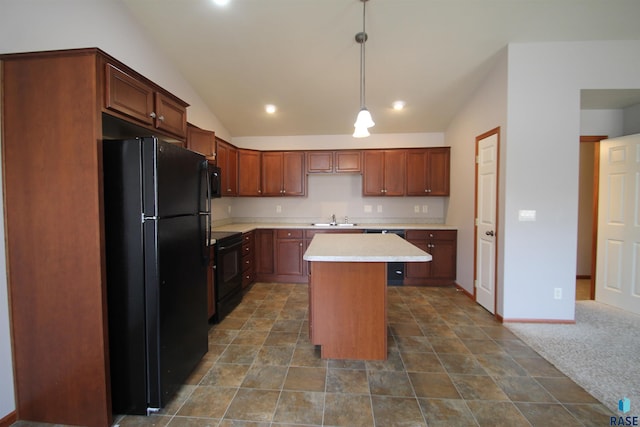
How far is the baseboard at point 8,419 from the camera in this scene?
148 cm

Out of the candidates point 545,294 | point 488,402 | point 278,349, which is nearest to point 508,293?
point 545,294

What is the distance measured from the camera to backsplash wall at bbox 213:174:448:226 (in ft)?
15.0

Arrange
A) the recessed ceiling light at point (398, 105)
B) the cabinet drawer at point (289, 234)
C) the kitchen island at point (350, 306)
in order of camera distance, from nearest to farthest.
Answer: the kitchen island at point (350, 306)
the recessed ceiling light at point (398, 105)
the cabinet drawer at point (289, 234)

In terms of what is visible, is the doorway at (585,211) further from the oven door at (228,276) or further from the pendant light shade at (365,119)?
the oven door at (228,276)

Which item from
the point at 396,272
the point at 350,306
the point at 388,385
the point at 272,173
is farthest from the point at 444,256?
the point at 272,173

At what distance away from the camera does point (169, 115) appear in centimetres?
208

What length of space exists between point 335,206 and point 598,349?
3.52 metres

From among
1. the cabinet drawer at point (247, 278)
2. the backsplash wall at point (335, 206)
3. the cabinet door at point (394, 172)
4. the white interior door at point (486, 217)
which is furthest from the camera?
the backsplash wall at point (335, 206)

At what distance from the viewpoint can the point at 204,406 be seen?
5.43ft

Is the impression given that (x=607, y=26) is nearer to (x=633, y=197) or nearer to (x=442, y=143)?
(x=633, y=197)

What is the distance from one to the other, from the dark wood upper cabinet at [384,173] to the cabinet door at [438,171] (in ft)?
1.42

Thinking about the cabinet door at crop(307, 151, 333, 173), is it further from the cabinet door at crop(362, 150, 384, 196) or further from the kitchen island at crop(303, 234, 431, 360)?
the kitchen island at crop(303, 234, 431, 360)

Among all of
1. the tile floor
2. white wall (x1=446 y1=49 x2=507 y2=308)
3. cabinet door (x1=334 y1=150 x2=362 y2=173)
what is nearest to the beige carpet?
the tile floor

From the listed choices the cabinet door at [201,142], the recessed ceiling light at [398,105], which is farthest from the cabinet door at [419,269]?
the cabinet door at [201,142]
